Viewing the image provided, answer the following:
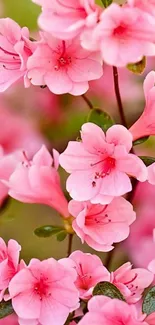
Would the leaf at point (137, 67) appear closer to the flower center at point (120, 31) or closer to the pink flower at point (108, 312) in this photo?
the flower center at point (120, 31)

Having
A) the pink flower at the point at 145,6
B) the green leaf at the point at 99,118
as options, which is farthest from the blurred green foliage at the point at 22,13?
the pink flower at the point at 145,6

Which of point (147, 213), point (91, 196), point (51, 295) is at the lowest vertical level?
point (147, 213)

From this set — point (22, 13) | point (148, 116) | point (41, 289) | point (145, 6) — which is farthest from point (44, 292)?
point (22, 13)

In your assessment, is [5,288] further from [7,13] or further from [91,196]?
[7,13]

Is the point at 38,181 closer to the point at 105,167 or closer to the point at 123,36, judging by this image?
the point at 105,167

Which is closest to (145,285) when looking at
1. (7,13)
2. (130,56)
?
(130,56)
